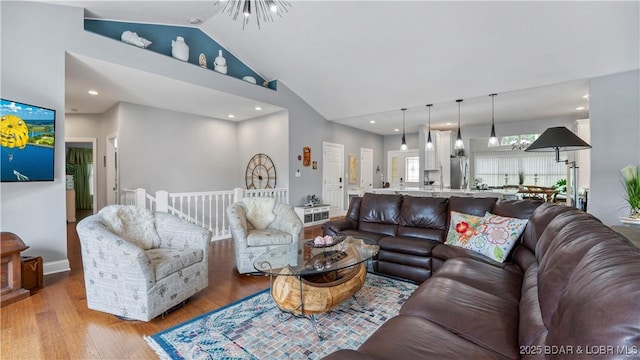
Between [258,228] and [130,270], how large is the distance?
174cm

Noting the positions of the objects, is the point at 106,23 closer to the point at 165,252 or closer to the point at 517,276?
the point at 165,252

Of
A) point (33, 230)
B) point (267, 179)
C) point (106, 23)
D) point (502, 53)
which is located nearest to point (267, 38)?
point (106, 23)

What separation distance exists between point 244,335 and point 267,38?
14.7 ft

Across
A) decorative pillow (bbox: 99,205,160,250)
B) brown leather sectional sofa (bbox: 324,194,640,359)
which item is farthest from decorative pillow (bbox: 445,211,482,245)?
decorative pillow (bbox: 99,205,160,250)

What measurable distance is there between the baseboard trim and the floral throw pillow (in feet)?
14.9

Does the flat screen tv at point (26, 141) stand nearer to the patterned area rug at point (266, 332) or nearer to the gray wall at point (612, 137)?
the patterned area rug at point (266, 332)

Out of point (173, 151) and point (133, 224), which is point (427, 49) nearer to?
point (133, 224)

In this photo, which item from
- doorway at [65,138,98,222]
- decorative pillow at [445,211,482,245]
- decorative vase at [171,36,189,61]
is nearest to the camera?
decorative pillow at [445,211,482,245]

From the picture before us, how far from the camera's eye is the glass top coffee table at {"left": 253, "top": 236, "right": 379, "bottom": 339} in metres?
2.05

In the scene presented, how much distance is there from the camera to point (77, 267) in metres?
3.54

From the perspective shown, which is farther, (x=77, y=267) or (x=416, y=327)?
(x=77, y=267)

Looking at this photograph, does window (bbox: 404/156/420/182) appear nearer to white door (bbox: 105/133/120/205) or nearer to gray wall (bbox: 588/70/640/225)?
gray wall (bbox: 588/70/640/225)

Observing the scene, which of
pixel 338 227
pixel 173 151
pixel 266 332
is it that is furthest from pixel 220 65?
pixel 266 332

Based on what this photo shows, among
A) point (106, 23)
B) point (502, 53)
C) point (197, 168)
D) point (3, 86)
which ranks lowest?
point (197, 168)
